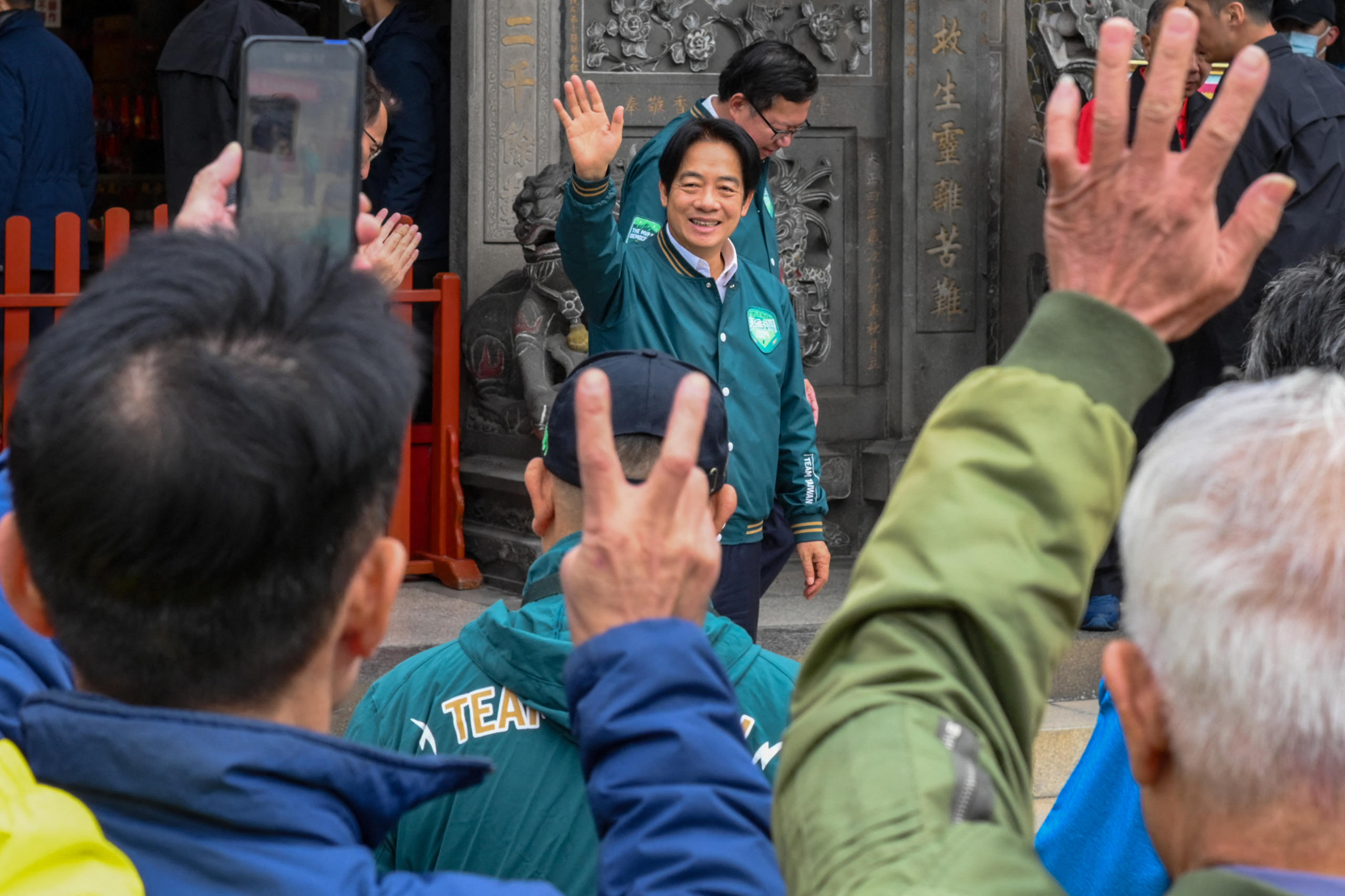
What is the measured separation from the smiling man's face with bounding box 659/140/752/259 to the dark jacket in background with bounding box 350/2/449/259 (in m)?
2.29

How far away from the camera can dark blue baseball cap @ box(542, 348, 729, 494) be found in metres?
2.03

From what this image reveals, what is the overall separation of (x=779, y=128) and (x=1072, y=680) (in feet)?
6.60

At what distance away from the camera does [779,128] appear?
15.9 ft

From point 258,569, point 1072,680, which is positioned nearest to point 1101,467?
point 258,569

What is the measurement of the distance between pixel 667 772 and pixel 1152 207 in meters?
0.53

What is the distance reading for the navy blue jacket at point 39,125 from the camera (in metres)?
5.70

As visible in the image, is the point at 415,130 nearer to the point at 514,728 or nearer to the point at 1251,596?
the point at 514,728

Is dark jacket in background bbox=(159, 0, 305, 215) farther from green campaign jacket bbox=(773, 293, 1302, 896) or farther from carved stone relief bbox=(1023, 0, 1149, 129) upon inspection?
green campaign jacket bbox=(773, 293, 1302, 896)

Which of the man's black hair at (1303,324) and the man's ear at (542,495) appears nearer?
the man's black hair at (1303,324)

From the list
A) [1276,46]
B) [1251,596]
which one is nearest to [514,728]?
[1251,596]

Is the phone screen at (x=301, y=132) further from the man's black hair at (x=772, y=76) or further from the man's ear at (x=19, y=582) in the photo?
the man's black hair at (x=772, y=76)

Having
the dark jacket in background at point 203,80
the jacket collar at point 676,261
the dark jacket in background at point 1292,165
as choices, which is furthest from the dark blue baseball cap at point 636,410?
the dark jacket in background at point 203,80

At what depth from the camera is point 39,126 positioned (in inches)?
228

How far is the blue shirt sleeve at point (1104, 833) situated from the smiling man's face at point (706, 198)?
244cm
